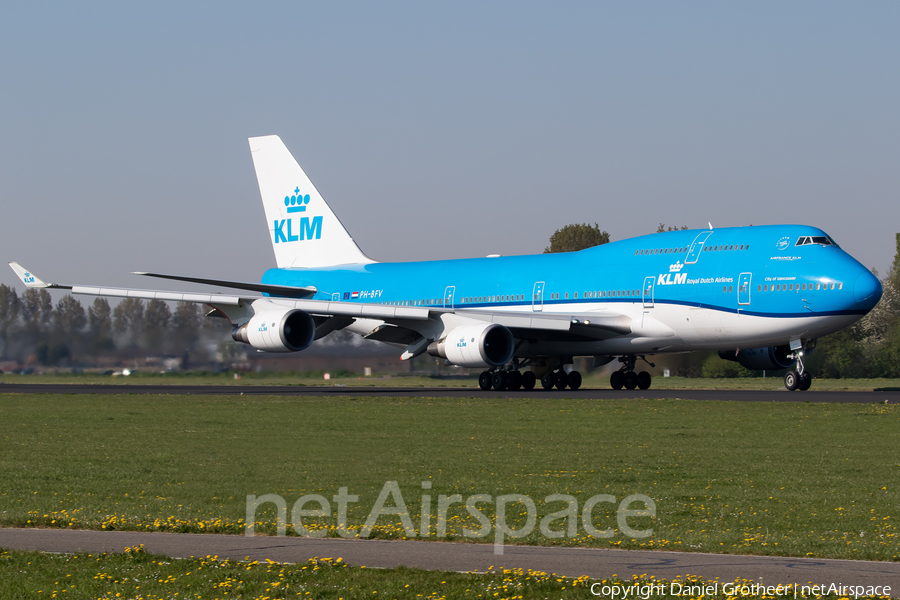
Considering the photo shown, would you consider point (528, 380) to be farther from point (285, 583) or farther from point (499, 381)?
point (285, 583)

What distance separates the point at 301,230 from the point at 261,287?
19.2 ft

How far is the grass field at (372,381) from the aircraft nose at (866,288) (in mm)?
9400

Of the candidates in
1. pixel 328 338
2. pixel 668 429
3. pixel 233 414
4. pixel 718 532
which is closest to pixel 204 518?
pixel 718 532

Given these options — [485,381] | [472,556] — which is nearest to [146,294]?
[485,381]

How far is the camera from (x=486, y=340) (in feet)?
119

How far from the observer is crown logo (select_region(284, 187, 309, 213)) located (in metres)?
50.9

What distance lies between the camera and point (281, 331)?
38188mm

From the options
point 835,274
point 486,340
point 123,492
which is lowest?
point 123,492

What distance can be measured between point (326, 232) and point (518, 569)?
1638 inches

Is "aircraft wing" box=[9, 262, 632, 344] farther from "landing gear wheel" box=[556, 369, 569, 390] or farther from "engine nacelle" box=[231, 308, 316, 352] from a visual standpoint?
"landing gear wheel" box=[556, 369, 569, 390]

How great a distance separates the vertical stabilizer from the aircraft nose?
22662mm

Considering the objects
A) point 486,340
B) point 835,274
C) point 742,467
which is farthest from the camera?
point 486,340

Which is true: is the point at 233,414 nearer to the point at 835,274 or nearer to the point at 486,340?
the point at 486,340

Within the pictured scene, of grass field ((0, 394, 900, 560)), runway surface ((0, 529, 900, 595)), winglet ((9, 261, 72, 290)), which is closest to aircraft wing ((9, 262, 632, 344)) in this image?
winglet ((9, 261, 72, 290))
